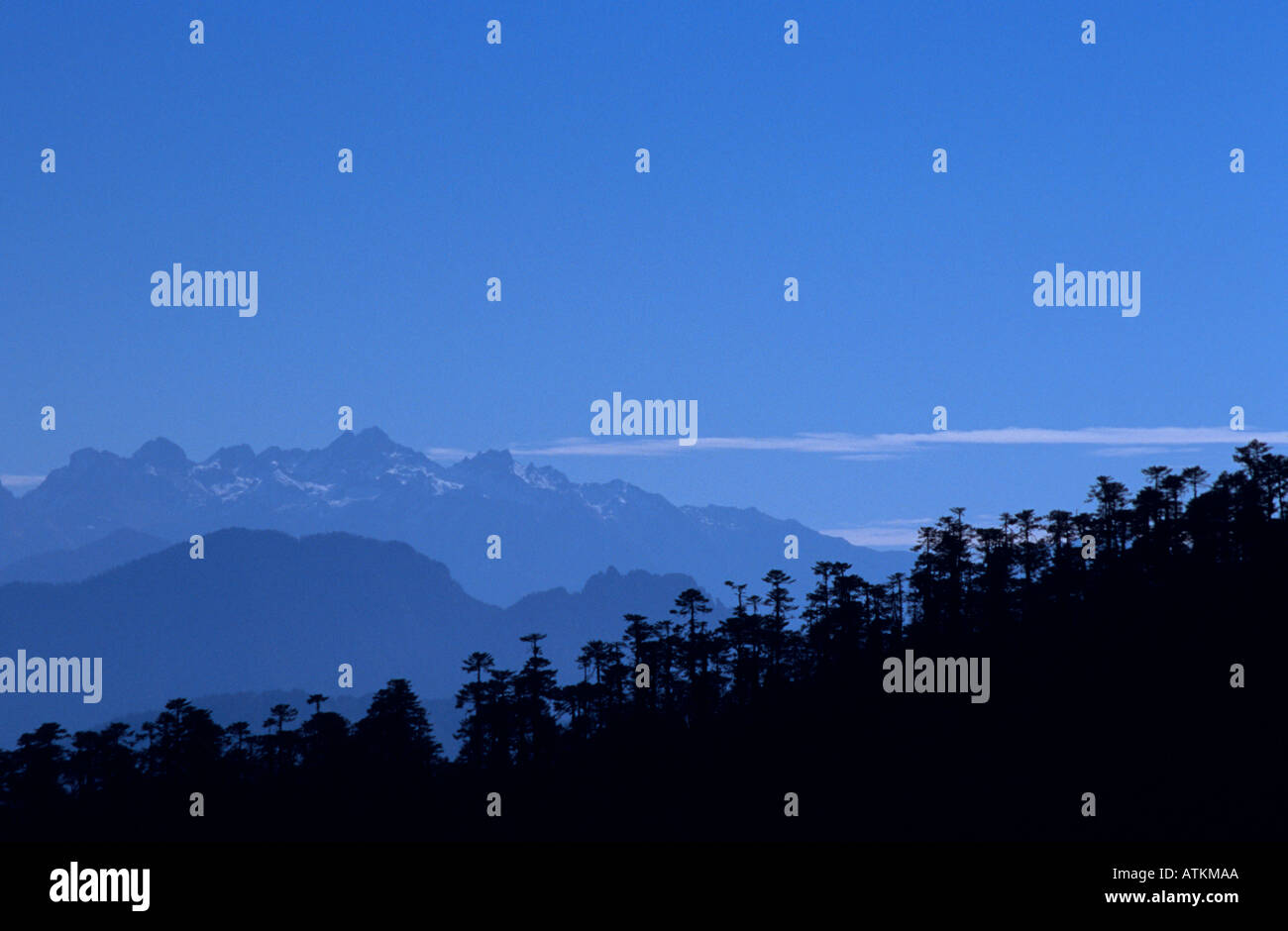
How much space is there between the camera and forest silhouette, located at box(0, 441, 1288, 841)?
138 metres

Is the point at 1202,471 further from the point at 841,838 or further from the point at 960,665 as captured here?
the point at 841,838

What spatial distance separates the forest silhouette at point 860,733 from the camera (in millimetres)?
138375

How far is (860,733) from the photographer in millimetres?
154375

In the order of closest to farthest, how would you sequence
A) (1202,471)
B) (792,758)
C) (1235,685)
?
(1235,685) < (792,758) < (1202,471)

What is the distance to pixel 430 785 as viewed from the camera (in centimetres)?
16388
